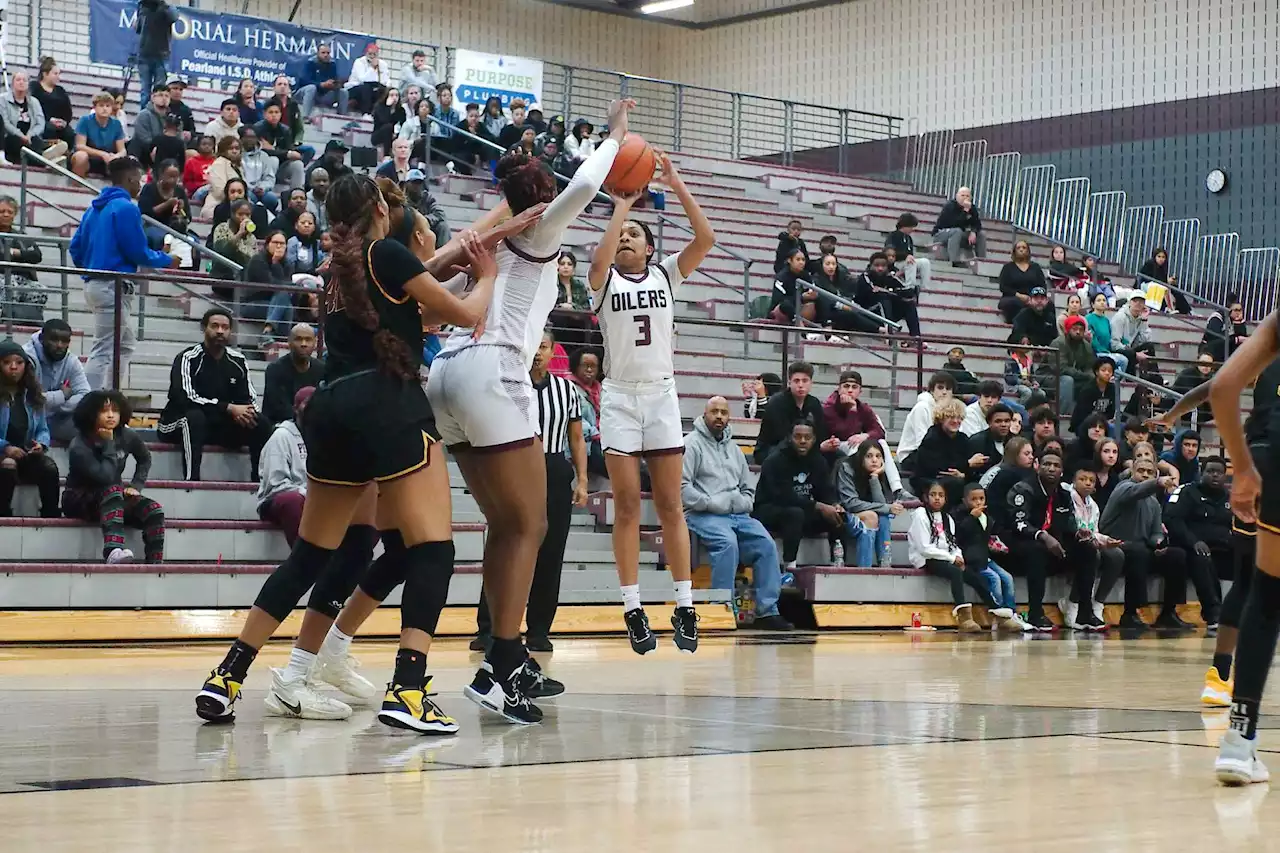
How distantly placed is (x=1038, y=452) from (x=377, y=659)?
8.17 m

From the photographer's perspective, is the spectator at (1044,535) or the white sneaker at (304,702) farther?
the spectator at (1044,535)

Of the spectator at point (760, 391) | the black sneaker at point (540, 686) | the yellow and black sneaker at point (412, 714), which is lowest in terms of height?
the black sneaker at point (540, 686)

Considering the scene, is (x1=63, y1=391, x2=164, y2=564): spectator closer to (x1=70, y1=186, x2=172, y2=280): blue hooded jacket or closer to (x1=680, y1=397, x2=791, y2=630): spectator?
(x1=70, y1=186, x2=172, y2=280): blue hooded jacket

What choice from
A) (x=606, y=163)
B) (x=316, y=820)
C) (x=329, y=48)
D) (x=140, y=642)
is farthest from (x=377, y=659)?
(x=329, y=48)

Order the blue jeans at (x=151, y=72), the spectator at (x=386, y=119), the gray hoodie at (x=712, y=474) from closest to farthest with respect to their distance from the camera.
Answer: the gray hoodie at (x=712, y=474)
the blue jeans at (x=151, y=72)
the spectator at (x=386, y=119)

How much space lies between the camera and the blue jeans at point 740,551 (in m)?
13.0

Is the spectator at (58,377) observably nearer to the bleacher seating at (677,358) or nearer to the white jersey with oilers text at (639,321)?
the bleacher seating at (677,358)

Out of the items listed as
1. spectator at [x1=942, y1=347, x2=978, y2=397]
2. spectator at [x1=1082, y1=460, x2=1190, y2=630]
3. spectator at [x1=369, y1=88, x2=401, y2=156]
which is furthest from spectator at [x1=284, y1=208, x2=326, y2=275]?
spectator at [x1=1082, y1=460, x2=1190, y2=630]

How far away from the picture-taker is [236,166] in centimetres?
1778

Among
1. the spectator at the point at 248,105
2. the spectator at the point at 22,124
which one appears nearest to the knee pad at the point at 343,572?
the spectator at the point at 22,124

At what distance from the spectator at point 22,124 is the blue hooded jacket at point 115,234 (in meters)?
4.60

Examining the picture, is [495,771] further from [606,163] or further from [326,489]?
[606,163]

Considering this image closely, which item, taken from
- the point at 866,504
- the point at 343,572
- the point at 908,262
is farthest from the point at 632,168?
the point at 908,262

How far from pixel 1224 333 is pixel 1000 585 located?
1044cm
